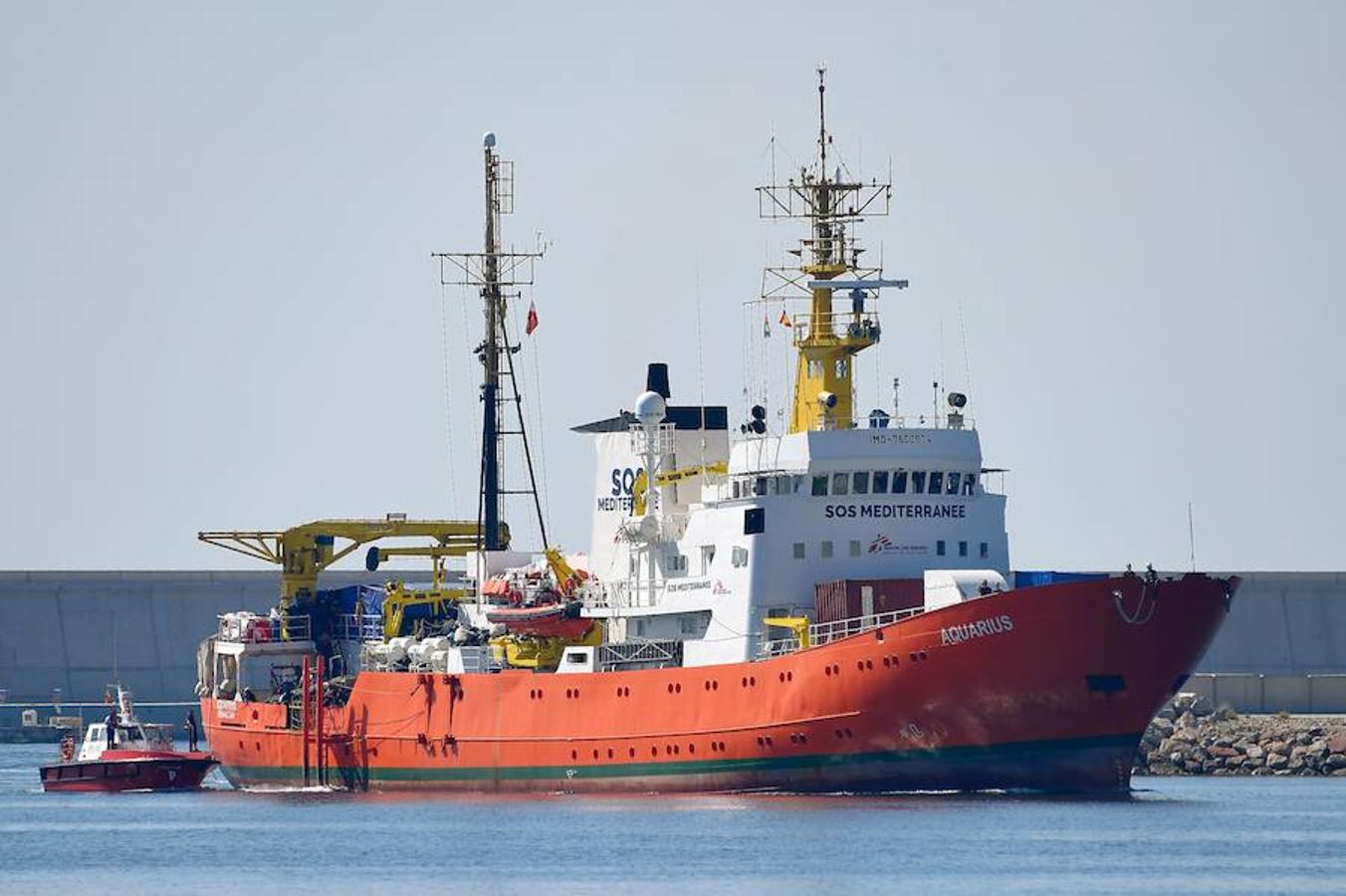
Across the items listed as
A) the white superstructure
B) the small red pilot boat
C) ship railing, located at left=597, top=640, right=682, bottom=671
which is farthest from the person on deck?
the white superstructure

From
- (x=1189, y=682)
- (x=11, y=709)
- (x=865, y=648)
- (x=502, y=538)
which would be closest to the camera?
(x=865, y=648)

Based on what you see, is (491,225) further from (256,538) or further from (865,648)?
(865,648)

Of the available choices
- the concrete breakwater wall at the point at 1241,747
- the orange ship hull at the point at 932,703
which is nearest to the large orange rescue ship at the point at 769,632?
the orange ship hull at the point at 932,703

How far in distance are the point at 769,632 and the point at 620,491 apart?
8.82 m

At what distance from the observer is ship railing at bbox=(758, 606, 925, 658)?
6103 centimetres

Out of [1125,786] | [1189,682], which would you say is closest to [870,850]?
[1125,786]

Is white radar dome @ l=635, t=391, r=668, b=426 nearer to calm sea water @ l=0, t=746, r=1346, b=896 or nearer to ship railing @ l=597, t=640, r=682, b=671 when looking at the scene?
ship railing @ l=597, t=640, r=682, b=671

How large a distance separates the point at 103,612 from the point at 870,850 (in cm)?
6467

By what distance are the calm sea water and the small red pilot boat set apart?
770cm

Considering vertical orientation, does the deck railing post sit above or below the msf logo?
below

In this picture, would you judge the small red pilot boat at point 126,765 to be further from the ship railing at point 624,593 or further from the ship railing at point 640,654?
the ship railing at point 640,654

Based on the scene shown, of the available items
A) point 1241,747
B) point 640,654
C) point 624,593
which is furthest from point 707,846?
point 1241,747

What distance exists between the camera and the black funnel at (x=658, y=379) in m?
70.2

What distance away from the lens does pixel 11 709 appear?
11212cm
